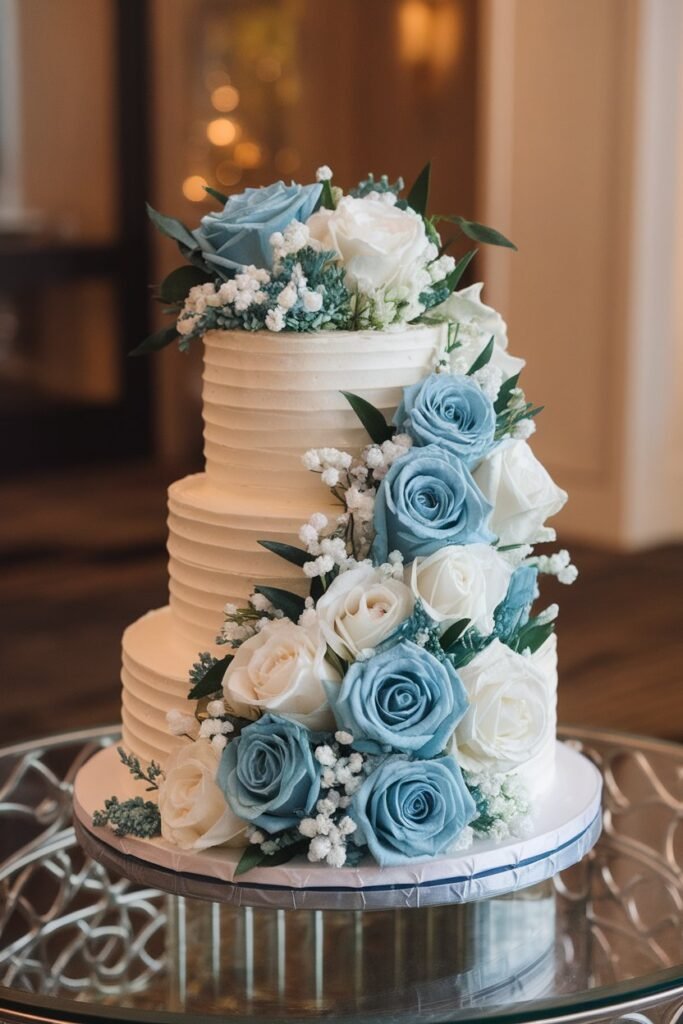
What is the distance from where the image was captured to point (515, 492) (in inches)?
63.2

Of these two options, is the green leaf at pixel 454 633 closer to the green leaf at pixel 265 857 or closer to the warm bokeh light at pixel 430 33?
the green leaf at pixel 265 857

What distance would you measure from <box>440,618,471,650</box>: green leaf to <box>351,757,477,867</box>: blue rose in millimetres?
121

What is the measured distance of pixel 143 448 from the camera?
848 cm

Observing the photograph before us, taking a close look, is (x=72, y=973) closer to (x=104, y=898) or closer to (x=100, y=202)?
(x=104, y=898)

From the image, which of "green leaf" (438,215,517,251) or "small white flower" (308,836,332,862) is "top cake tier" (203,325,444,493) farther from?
"small white flower" (308,836,332,862)

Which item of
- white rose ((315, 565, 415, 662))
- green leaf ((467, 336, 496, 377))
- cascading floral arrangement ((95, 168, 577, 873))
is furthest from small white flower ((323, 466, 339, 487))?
green leaf ((467, 336, 496, 377))

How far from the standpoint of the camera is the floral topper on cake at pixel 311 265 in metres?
1.63

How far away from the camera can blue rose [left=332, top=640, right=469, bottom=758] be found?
1435 millimetres

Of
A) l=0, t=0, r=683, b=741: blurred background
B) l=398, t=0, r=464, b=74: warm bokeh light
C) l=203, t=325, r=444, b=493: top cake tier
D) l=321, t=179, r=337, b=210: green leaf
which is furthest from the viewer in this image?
l=398, t=0, r=464, b=74: warm bokeh light

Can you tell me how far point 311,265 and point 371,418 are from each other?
187 millimetres

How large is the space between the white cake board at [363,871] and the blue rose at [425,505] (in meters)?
0.33

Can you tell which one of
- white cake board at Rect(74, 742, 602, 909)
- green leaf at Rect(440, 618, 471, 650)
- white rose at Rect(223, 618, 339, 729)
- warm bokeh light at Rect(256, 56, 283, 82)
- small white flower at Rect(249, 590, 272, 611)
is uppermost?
warm bokeh light at Rect(256, 56, 283, 82)

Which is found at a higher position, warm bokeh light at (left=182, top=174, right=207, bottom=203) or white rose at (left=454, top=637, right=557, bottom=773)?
warm bokeh light at (left=182, top=174, right=207, bottom=203)

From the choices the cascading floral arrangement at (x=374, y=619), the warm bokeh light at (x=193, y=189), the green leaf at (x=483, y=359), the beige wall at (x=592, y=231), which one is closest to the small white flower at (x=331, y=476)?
the cascading floral arrangement at (x=374, y=619)
